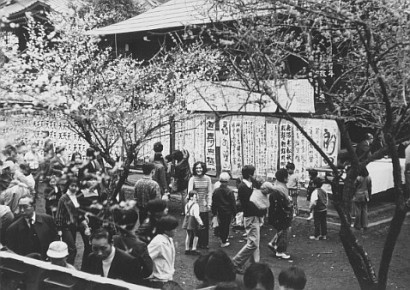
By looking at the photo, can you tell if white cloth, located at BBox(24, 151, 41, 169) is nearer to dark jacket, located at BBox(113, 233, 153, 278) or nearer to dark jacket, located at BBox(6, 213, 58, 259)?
dark jacket, located at BBox(6, 213, 58, 259)

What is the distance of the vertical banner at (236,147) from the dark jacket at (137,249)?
9117mm

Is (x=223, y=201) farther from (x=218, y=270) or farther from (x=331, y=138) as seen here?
(x=218, y=270)

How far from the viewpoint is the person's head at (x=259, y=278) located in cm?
552

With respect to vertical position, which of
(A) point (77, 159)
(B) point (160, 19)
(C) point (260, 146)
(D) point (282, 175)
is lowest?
(D) point (282, 175)

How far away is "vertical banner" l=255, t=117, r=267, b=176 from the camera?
15203 millimetres

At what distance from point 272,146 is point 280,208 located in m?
5.41

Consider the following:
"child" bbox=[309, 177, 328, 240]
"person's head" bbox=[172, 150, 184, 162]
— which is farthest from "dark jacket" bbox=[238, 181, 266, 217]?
"person's head" bbox=[172, 150, 184, 162]

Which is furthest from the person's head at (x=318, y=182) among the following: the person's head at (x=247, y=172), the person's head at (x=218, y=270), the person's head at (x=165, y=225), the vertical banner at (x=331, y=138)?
the person's head at (x=218, y=270)

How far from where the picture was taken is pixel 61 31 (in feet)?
49.1

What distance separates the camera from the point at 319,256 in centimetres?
1052

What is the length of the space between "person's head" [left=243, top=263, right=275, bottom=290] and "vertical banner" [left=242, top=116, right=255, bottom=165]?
996 cm

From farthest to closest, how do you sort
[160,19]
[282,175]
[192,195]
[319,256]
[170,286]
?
[160,19] → [319,256] → [192,195] → [282,175] → [170,286]

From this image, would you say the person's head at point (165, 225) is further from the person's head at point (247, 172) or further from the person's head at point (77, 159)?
the person's head at point (247, 172)

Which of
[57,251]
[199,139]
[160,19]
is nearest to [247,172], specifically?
[57,251]
